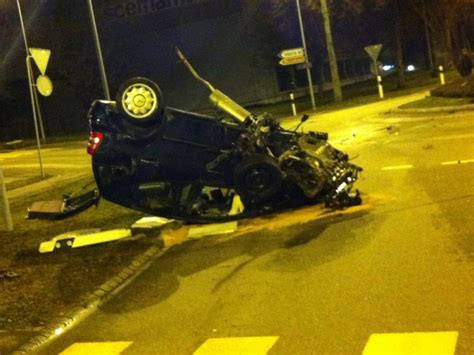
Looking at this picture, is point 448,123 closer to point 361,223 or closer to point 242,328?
point 361,223

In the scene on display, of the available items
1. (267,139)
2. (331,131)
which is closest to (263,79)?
(331,131)

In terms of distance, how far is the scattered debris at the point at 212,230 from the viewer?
899 centimetres

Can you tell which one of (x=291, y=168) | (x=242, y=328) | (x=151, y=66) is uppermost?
(x=151, y=66)

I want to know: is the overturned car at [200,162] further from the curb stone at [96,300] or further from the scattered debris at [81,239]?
the curb stone at [96,300]

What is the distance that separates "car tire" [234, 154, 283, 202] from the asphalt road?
1.46 feet

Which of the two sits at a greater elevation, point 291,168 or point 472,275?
point 291,168

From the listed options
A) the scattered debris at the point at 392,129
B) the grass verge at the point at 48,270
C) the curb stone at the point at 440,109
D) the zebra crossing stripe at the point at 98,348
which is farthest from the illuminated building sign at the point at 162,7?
the zebra crossing stripe at the point at 98,348

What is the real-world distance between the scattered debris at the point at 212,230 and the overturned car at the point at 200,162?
0.50 feet

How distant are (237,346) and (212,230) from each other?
4.00 meters

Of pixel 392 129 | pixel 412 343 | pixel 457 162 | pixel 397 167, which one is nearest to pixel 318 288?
pixel 412 343

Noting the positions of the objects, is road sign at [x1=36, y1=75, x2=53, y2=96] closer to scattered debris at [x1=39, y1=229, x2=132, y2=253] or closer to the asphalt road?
scattered debris at [x1=39, y1=229, x2=132, y2=253]

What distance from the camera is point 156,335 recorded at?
18.4 feet

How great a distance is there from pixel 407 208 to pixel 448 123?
943 cm

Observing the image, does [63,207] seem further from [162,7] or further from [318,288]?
[162,7]
